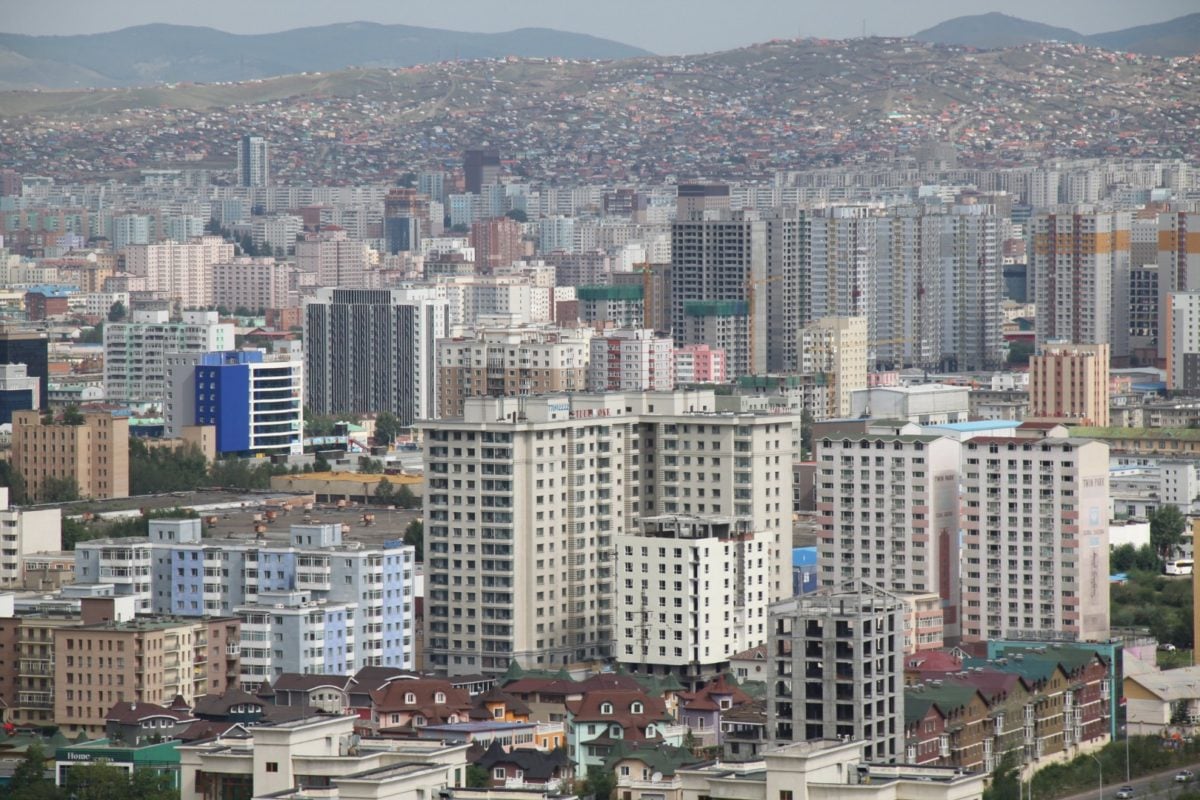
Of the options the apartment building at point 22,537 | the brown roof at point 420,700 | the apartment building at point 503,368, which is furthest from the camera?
the apartment building at point 503,368

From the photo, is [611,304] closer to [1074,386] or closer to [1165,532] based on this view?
[1074,386]

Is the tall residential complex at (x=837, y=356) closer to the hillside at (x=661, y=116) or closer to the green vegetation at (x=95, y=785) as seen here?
the green vegetation at (x=95, y=785)

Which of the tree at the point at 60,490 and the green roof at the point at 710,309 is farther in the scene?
the green roof at the point at 710,309

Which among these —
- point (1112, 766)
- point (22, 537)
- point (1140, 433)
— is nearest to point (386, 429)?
point (1140, 433)

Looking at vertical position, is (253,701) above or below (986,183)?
below

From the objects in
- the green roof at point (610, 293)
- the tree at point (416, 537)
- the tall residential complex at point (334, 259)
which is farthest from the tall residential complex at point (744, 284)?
the tree at point (416, 537)


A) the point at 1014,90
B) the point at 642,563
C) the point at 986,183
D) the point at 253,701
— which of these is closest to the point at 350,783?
the point at 253,701

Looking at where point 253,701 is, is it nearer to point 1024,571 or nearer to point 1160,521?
point 1024,571

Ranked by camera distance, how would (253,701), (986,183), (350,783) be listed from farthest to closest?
(986,183)
(253,701)
(350,783)
